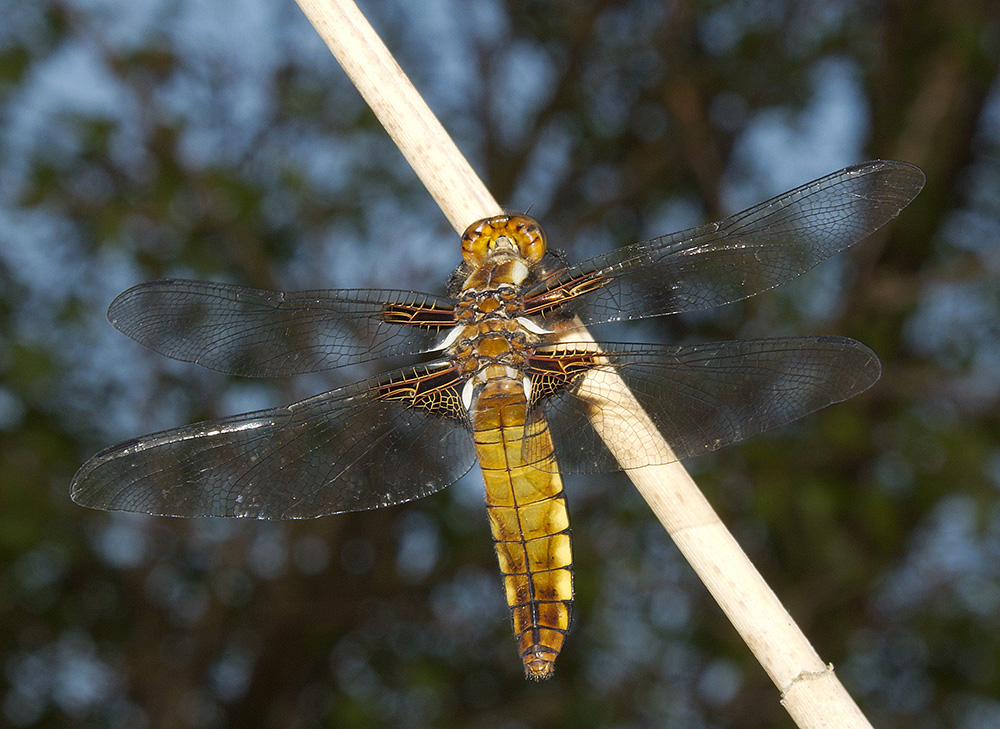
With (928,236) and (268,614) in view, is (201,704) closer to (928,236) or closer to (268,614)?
(268,614)

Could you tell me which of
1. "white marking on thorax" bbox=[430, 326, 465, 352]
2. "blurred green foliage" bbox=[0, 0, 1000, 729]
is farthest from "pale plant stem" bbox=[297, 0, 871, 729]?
"blurred green foliage" bbox=[0, 0, 1000, 729]

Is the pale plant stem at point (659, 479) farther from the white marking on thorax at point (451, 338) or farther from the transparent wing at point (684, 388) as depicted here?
the white marking on thorax at point (451, 338)

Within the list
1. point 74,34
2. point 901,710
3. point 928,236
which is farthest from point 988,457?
point 74,34

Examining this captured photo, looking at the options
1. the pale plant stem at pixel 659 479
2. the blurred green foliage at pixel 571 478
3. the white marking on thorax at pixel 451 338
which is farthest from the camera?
the blurred green foliage at pixel 571 478

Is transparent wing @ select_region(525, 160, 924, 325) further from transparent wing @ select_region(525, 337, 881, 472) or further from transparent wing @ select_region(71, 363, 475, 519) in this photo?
transparent wing @ select_region(71, 363, 475, 519)

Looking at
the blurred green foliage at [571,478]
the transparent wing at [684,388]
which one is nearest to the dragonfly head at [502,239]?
the transparent wing at [684,388]

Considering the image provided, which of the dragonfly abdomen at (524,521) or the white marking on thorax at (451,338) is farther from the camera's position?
the white marking on thorax at (451,338)
